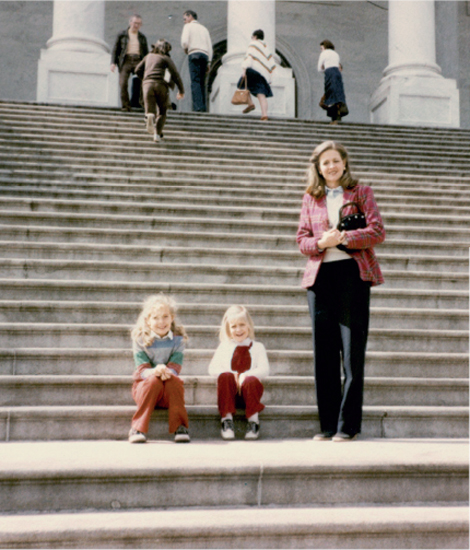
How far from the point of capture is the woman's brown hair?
3818 millimetres

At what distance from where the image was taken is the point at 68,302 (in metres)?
4.81

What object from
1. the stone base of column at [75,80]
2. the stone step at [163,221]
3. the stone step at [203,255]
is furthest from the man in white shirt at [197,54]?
the stone step at [203,255]

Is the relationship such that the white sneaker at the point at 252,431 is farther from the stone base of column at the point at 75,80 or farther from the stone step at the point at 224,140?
the stone base of column at the point at 75,80

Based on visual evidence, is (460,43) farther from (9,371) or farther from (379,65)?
(9,371)

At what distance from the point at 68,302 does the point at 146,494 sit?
2.05 m

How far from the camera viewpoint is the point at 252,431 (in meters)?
3.76

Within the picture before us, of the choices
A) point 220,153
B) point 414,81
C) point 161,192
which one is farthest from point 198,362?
point 414,81

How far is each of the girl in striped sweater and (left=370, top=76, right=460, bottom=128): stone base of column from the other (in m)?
9.99

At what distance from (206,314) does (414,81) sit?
375 inches

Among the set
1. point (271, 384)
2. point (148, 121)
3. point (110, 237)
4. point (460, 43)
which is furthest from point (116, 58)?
point (460, 43)

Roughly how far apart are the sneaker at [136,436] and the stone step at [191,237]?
257cm

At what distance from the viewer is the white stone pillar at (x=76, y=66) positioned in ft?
39.4

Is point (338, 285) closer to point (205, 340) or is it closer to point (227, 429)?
point (227, 429)

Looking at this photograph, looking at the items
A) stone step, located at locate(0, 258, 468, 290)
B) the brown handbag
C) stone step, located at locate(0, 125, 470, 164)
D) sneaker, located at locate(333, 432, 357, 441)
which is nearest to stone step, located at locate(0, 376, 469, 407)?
sneaker, located at locate(333, 432, 357, 441)
